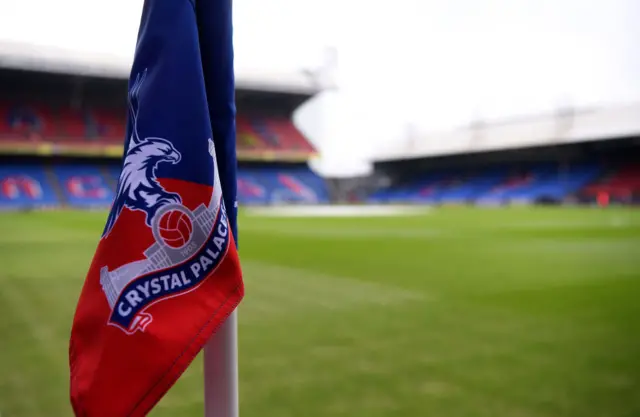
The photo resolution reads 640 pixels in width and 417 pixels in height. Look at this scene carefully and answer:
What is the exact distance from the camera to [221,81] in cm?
123

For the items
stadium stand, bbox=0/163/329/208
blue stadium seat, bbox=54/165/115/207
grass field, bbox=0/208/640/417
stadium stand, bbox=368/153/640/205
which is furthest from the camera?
blue stadium seat, bbox=54/165/115/207

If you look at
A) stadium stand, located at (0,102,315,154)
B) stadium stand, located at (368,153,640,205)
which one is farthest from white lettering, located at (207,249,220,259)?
stadium stand, located at (368,153,640,205)

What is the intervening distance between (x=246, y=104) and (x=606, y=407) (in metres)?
40.5

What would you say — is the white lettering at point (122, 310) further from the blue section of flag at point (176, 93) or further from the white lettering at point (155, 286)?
the blue section of flag at point (176, 93)

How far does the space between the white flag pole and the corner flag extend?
3.5 inches

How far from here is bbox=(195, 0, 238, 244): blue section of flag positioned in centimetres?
120

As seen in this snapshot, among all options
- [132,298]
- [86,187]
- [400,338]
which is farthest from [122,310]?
[86,187]

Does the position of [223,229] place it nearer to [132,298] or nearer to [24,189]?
[132,298]

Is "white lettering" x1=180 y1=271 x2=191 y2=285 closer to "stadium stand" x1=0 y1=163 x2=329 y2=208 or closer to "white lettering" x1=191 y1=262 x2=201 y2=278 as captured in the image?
"white lettering" x1=191 y1=262 x2=201 y2=278

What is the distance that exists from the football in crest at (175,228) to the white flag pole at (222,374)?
211 mm

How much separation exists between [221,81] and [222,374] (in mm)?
656

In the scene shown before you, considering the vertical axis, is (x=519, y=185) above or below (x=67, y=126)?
below

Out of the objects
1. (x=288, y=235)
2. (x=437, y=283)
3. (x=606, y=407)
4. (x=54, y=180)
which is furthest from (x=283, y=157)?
(x=606, y=407)

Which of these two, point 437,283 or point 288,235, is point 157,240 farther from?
point 288,235
